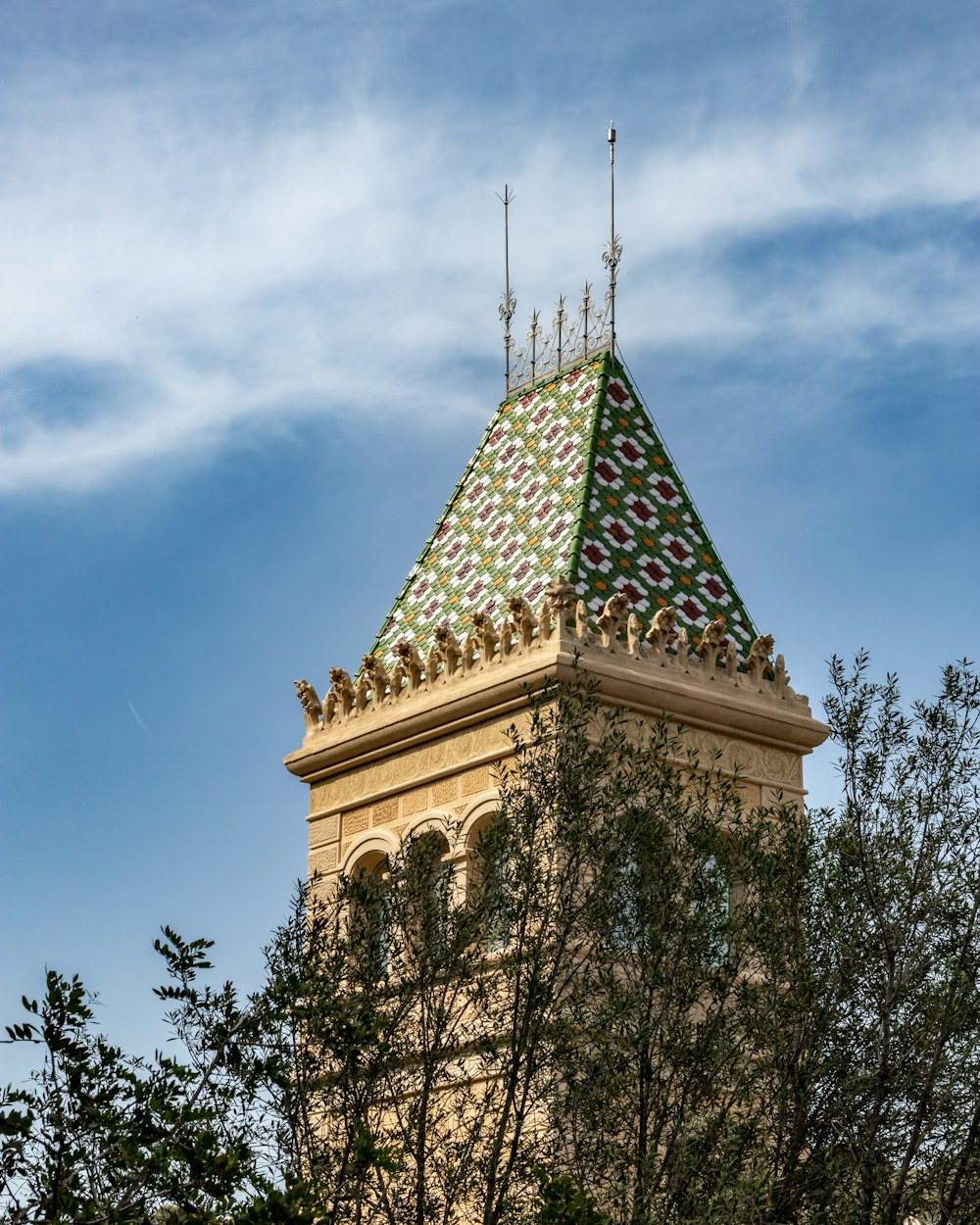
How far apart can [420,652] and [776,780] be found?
350 centimetres

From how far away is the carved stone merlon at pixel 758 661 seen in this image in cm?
2019

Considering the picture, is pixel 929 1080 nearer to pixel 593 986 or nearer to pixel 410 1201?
pixel 593 986

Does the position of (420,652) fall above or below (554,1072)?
above

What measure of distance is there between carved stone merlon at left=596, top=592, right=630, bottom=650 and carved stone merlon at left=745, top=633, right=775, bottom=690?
164 centimetres

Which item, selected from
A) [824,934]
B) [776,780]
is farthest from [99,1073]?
[776,780]

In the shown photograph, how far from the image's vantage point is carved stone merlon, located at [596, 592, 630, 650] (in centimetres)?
1897

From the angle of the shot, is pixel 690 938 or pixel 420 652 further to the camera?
pixel 420 652

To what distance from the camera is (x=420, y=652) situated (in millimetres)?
20922

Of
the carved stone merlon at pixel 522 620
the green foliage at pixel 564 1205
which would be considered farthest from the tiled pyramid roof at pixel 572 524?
the green foliage at pixel 564 1205

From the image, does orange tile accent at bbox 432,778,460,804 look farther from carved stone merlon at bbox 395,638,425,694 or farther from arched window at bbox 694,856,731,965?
arched window at bbox 694,856,731,965

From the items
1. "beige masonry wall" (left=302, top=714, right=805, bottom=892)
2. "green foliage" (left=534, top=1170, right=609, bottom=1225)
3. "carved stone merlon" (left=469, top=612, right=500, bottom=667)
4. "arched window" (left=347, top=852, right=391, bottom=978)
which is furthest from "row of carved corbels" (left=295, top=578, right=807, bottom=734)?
"green foliage" (left=534, top=1170, right=609, bottom=1225)

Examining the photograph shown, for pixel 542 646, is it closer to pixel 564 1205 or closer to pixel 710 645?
pixel 710 645

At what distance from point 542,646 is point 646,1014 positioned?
4.58m

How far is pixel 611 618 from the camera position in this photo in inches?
749
